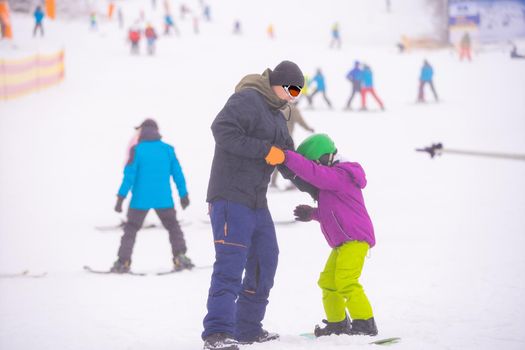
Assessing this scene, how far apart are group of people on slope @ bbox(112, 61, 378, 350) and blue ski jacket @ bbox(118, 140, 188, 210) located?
101 inches

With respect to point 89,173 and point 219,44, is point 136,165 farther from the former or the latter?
point 219,44

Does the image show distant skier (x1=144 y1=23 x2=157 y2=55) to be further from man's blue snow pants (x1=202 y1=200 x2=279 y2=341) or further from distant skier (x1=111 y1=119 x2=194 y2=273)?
man's blue snow pants (x1=202 y1=200 x2=279 y2=341)

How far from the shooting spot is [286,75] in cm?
409

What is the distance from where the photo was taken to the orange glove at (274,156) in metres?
3.97

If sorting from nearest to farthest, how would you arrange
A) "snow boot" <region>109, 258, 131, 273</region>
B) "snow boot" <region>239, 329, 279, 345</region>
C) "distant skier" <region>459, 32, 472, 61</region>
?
"snow boot" <region>239, 329, 279, 345</region> → "snow boot" <region>109, 258, 131, 273</region> → "distant skier" <region>459, 32, 472, 61</region>

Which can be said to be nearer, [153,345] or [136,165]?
[153,345]

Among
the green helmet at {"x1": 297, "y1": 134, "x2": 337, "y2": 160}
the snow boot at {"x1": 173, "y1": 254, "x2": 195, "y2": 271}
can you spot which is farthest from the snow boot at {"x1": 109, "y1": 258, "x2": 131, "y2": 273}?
the green helmet at {"x1": 297, "y1": 134, "x2": 337, "y2": 160}

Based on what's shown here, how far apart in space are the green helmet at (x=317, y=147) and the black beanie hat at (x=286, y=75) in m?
0.44

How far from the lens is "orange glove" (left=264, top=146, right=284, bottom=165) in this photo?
3973 millimetres

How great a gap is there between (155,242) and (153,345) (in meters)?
4.29

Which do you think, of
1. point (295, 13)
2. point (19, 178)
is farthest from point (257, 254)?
point (295, 13)

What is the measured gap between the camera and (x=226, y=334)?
155 inches

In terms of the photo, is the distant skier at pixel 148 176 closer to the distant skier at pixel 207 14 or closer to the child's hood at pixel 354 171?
the child's hood at pixel 354 171

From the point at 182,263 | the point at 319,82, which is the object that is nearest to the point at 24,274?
the point at 182,263
